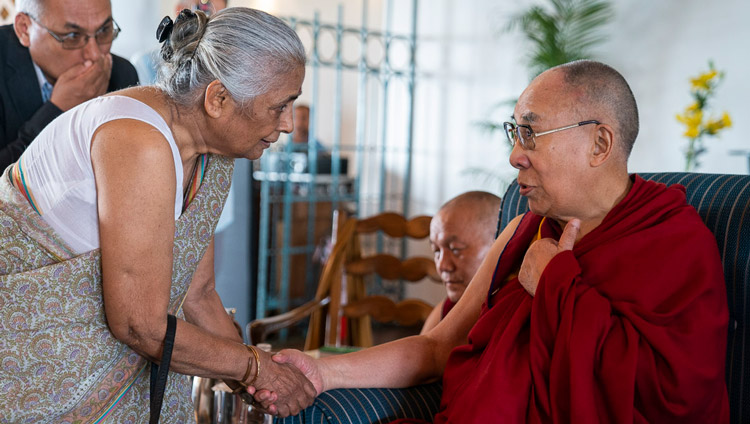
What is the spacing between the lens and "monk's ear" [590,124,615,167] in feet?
4.62

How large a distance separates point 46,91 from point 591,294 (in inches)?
67.1

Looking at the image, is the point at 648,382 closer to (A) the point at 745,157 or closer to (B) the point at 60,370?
(B) the point at 60,370

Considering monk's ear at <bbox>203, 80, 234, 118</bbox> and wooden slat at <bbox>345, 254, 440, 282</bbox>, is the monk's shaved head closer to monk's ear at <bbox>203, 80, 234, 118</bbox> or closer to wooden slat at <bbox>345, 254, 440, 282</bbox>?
monk's ear at <bbox>203, 80, 234, 118</bbox>

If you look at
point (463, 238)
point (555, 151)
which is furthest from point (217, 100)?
point (463, 238)

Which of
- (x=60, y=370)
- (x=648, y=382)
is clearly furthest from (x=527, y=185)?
(x=60, y=370)

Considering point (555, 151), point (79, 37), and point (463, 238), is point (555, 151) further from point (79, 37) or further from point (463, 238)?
point (79, 37)

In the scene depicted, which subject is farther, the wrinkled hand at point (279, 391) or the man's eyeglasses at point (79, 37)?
the man's eyeglasses at point (79, 37)

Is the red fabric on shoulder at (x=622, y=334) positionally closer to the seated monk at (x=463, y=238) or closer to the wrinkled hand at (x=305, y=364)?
the wrinkled hand at (x=305, y=364)

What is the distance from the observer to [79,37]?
6.62ft

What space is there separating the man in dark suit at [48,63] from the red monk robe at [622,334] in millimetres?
1383

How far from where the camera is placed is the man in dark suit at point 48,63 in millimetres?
1985

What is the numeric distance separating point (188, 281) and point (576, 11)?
3.49 metres

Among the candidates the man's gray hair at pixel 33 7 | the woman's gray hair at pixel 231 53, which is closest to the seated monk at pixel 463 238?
the woman's gray hair at pixel 231 53

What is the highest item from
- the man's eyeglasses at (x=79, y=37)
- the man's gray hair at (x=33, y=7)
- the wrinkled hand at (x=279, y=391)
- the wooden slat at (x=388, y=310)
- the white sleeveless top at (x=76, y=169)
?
the man's gray hair at (x=33, y=7)
